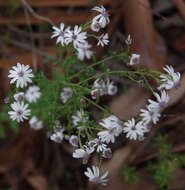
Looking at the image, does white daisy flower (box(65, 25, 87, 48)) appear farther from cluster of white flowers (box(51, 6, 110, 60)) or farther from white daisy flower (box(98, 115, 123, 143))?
white daisy flower (box(98, 115, 123, 143))

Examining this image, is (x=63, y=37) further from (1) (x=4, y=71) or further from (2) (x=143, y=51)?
(1) (x=4, y=71)

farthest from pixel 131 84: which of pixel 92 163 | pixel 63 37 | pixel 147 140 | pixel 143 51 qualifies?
pixel 63 37

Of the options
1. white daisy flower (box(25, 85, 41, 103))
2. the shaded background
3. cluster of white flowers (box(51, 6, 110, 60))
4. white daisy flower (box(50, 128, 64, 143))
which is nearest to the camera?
cluster of white flowers (box(51, 6, 110, 60))

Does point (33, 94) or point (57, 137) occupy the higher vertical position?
point (33, 94)

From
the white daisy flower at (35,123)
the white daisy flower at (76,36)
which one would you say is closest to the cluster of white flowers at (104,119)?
the white daisy flower at (76,36)

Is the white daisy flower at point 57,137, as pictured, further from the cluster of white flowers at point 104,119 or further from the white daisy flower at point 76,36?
the white daisy flower at point 76,36

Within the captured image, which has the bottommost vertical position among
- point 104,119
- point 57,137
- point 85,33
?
point 104,119

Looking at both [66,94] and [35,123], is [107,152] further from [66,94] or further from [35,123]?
[35,123]

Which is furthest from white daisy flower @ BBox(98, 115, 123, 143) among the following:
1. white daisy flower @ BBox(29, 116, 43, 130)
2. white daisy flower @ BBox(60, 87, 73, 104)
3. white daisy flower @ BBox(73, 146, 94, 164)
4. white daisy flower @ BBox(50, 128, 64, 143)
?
white daisy flower @ BBox(29, 116, 43, 130)

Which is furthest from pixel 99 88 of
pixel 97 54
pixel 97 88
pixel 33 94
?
pixel 97 54
